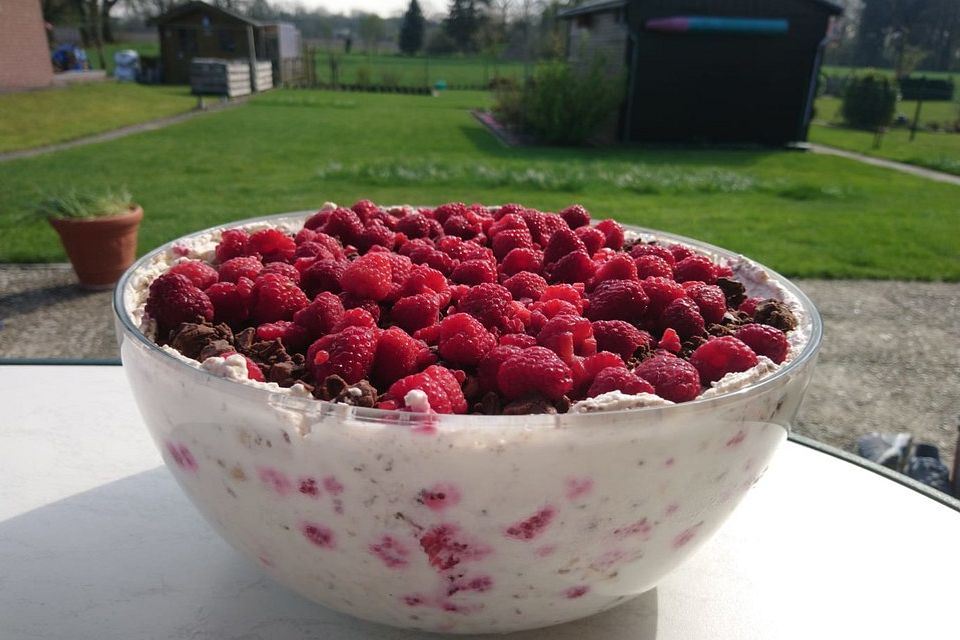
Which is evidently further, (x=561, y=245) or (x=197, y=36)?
(x=197, y=36)

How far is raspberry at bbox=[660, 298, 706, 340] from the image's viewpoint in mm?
880

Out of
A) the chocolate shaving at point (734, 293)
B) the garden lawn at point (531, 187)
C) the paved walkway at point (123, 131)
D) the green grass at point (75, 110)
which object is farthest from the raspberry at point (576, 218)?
the green grass at point (75, 110)

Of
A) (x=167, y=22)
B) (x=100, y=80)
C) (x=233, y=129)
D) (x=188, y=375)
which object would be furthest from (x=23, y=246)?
(x=167, y=22)

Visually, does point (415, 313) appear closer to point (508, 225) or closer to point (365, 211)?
point (508, 225)

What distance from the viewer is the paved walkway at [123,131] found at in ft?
29.6

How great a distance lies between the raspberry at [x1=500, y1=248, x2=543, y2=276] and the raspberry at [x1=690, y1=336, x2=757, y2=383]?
1.20ft

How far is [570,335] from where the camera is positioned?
2.53 feet

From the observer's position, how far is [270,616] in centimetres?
84

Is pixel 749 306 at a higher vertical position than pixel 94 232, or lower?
higher

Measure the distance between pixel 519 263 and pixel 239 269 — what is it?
40 centimetres

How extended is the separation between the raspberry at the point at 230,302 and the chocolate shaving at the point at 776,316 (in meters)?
0.65

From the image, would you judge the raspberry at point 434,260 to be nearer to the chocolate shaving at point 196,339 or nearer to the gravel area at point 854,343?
the chocolate shaving at point 196,339

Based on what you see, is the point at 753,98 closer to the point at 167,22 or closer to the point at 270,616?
the point at 270,616

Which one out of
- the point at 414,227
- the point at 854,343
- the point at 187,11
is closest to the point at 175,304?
the point at 414,227
